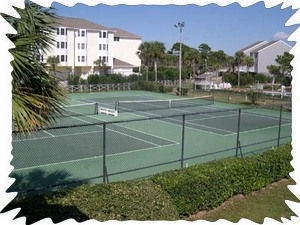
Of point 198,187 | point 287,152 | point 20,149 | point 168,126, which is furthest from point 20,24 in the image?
point 168,126

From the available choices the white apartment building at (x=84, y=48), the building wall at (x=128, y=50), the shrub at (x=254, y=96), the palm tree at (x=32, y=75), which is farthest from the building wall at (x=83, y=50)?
the palm tree at (x=32, y=75)

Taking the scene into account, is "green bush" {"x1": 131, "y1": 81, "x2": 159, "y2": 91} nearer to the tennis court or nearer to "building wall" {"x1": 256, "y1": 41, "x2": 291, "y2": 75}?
the tennis court

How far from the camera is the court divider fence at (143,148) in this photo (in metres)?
11.8

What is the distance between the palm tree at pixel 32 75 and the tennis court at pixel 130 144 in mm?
3477

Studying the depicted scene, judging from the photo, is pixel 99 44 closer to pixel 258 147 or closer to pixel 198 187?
pixel 258 147

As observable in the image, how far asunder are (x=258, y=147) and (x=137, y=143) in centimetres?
545

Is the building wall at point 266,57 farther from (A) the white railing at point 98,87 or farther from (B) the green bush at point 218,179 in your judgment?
(B) the green bush at point 218,179

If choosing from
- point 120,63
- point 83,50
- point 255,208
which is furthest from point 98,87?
point 255,208

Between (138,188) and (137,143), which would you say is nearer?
(138,188)

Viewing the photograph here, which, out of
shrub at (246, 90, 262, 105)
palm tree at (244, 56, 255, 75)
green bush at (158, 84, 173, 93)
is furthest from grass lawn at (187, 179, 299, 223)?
palm tree at (244, 56, 255, 75)

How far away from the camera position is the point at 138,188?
6660 mm

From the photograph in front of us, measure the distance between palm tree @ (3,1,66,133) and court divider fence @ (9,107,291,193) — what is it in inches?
216

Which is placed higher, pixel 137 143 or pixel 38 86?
pixel 38 86

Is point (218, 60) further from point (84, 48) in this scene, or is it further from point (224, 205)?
point (224, 205)
